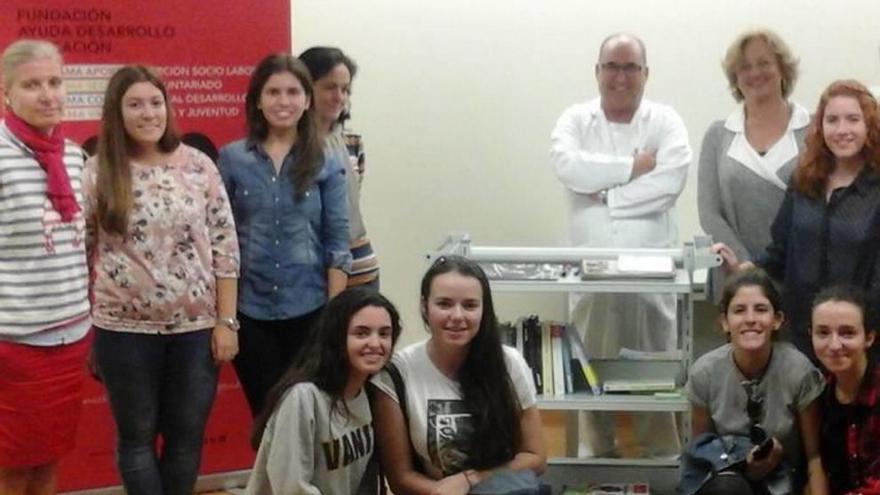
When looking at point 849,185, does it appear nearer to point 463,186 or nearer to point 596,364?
point 596,364

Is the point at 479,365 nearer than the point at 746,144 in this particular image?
Yes

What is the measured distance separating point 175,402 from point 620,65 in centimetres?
179

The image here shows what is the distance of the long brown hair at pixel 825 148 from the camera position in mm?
3422

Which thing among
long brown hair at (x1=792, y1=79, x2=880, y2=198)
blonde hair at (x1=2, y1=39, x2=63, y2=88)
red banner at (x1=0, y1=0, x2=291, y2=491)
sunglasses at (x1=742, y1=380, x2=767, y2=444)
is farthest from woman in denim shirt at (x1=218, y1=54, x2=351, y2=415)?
long brown hair at (x1=792, y1=79, x2=880, y2=198)

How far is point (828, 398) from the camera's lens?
3314 mm

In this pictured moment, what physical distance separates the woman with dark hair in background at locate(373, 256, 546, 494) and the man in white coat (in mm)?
995

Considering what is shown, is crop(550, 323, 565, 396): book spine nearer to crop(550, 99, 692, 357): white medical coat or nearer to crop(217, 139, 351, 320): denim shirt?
crop(550, 99, 692, 357): white medical coat

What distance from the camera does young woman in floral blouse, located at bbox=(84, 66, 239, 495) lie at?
3123 mm

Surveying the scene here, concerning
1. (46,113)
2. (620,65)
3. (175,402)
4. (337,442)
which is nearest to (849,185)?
(620,65)

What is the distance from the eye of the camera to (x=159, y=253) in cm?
313

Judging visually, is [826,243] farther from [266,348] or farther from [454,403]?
[266,348]

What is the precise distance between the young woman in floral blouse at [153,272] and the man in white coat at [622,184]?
1.34 meters

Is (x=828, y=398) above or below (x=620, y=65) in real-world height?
below

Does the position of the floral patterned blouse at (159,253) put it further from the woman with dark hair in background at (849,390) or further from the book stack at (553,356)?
the woman with dark hair in background at (849,390)
